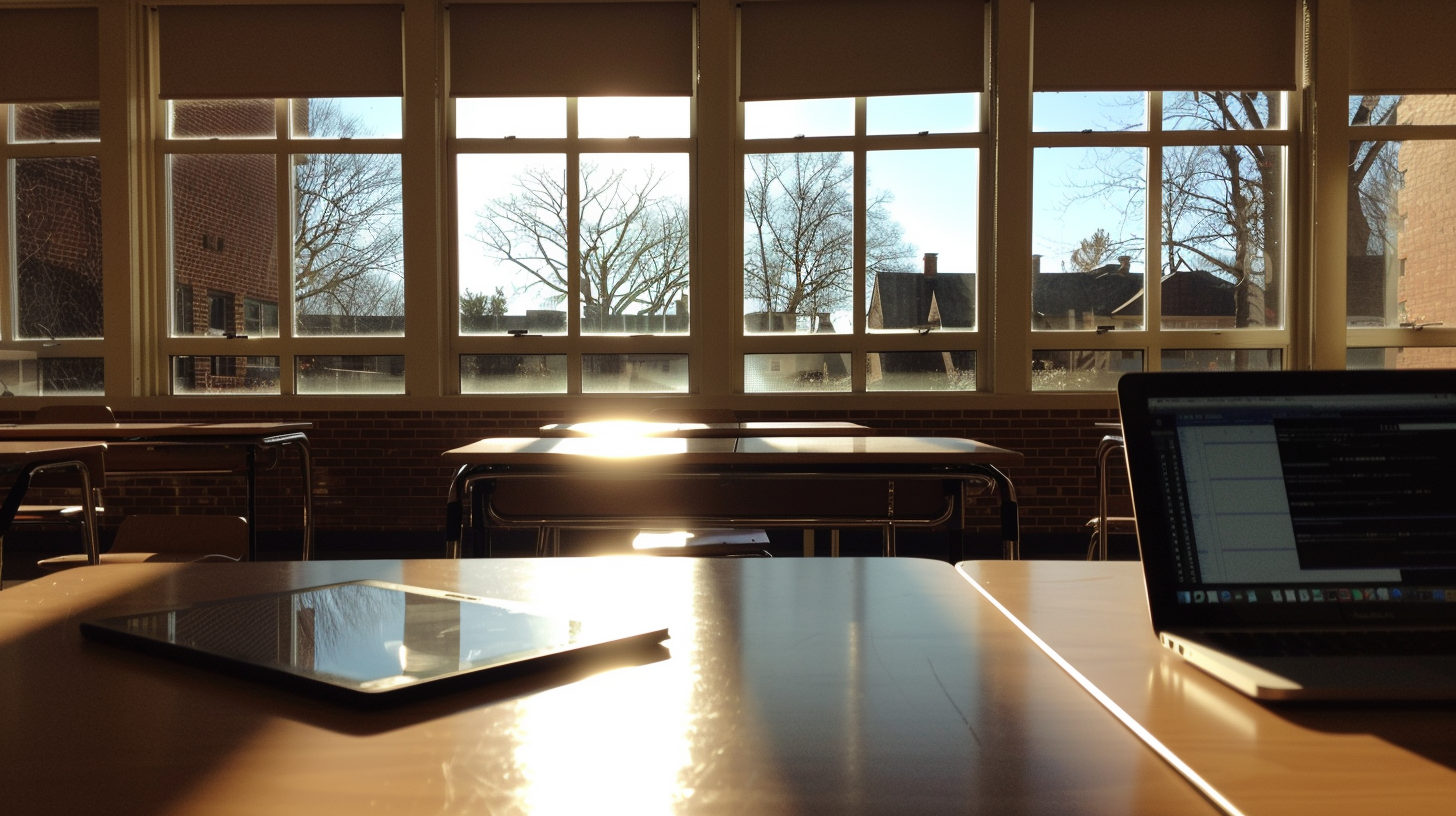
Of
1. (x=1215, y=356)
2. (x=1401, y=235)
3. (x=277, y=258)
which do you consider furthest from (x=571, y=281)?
A: (x=1401, y=235)

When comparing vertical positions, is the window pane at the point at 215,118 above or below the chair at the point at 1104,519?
above

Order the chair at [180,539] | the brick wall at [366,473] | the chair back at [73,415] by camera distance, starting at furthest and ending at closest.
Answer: the brick wall at [366,473]
the chair back at [73,415]
the chair at [180,539]

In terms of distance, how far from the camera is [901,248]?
5.51m

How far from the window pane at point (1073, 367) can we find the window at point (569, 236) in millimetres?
2054

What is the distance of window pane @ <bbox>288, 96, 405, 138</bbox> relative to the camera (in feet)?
18.1

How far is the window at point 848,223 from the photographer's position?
213 inches

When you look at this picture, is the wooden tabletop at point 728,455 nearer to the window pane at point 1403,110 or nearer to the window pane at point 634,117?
the window pane at point 634,117

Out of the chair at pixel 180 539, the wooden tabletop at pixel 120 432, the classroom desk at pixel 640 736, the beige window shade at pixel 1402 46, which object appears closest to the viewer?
the classroom desk at pixel 640 736

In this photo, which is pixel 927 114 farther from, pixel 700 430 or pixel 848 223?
pixel 700 430

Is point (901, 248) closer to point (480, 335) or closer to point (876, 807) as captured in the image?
point (480, 335)

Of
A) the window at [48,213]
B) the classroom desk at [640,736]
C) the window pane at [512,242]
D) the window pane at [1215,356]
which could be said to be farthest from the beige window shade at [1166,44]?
the window at [48,213]

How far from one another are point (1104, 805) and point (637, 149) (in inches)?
214

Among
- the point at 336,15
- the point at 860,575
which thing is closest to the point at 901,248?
the point at 336,15

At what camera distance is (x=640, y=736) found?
1.60 ft
